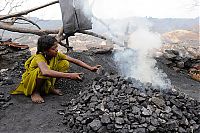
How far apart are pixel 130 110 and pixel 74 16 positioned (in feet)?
11.2

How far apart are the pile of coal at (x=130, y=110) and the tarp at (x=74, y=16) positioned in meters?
2.47

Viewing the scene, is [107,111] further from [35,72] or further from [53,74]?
[35,72]

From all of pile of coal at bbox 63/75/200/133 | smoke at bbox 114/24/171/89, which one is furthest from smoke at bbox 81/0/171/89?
pile of coal at bbox 63/75/200/133

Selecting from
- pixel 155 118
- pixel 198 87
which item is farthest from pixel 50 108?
pixel 198 87

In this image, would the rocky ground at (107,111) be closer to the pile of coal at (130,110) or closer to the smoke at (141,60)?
the pile of coal at (130,110)

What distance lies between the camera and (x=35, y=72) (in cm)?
484

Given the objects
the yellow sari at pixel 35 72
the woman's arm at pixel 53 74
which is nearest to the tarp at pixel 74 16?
the yellow sari at pixel 35 72

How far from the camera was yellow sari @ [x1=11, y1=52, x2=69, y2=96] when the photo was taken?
484 centimetres

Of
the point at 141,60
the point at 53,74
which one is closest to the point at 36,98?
the point at 53,74

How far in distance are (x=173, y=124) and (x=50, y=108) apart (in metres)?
1.89

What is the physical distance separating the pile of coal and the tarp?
8.09 ft

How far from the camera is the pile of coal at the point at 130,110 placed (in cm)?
389

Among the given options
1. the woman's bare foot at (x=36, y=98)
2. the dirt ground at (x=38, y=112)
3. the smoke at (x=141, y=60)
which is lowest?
the dirt ground at (x=38, y=112)

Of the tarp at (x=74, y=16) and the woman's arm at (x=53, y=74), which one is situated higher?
the tarp at (x=74, y=16)
